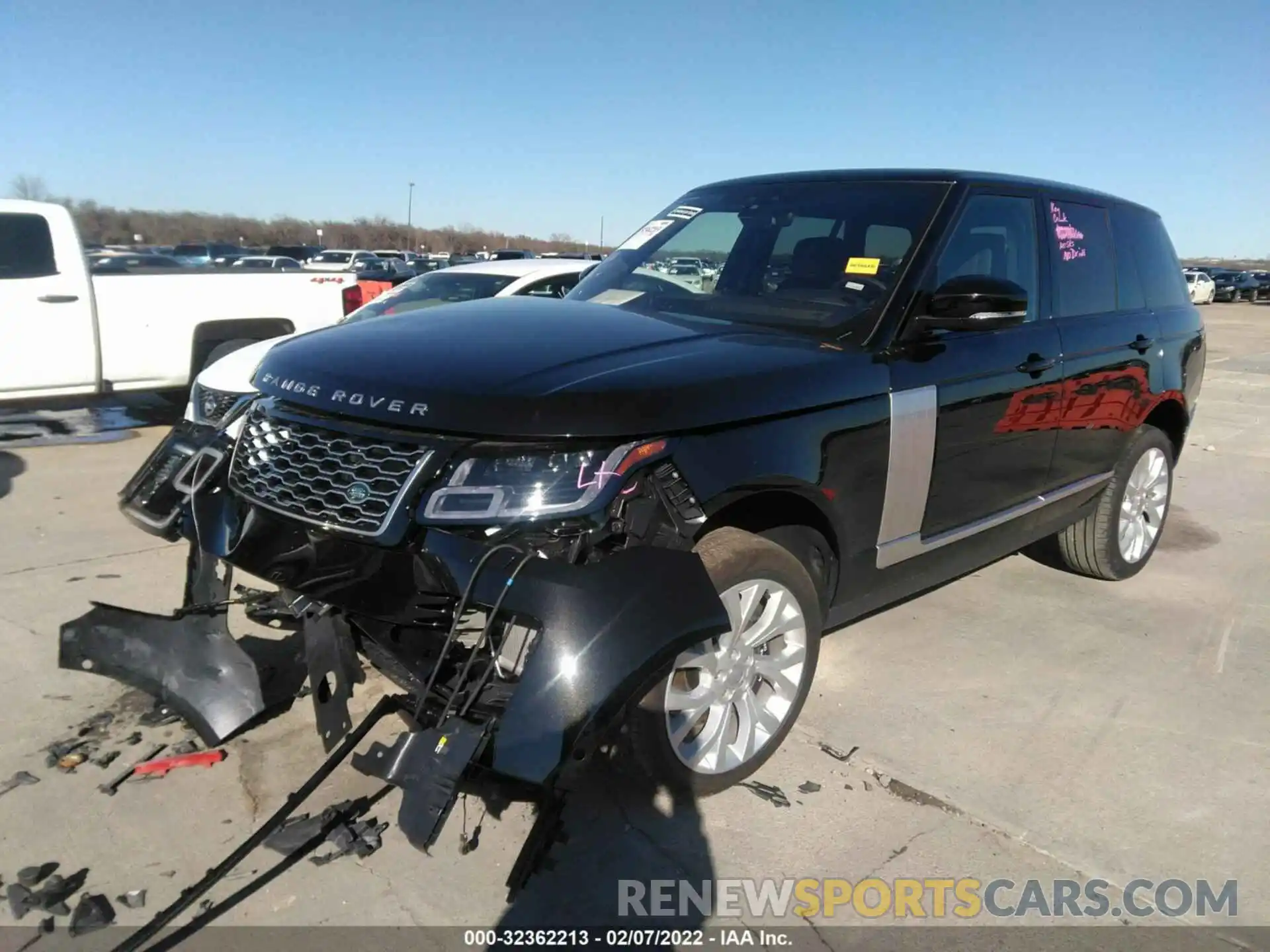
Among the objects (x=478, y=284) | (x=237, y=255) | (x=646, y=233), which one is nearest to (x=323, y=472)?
(x=646, y=233)

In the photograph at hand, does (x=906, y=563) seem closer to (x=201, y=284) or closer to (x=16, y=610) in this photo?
(x=16, y=610)

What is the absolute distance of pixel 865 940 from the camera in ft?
8.41

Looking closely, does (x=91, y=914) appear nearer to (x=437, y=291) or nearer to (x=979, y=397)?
(x=979, y=397)

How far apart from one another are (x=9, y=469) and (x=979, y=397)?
702cm

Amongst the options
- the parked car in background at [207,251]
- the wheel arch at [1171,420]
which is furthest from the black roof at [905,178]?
the parked car in background at [207,251]

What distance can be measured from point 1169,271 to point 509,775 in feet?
16.3

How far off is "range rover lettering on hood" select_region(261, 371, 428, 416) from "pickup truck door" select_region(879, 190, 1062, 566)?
1673 millimetres

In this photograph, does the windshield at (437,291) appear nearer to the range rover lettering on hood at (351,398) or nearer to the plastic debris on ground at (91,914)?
the range rover lettering on hood at (351,398)

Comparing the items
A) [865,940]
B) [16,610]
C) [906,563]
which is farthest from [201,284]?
[865,940]

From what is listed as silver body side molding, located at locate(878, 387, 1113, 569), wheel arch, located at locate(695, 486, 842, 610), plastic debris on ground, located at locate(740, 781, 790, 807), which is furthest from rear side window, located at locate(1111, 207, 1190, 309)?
plastic debris on ground, located at locate(740, 781, 790, 807)

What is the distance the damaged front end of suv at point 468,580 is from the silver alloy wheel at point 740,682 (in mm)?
440

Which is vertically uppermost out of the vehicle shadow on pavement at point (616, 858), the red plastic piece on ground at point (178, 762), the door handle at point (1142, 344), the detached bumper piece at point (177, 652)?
the door handle at point (1142, 344)

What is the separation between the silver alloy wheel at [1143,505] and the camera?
17.3 feet

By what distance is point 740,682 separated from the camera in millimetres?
3057
